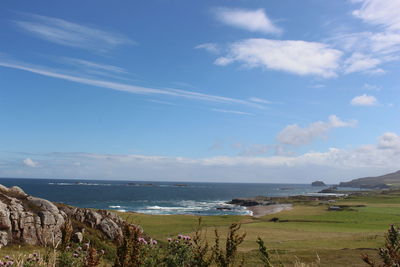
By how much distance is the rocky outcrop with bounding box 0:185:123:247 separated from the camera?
1684cm

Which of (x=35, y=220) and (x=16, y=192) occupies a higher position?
(x=16, y=192)

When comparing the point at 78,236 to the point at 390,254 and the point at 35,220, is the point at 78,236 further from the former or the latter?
the point at 390,254

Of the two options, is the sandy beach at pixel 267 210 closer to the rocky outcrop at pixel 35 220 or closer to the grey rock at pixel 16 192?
the rocky outcrop at pixel 35 220

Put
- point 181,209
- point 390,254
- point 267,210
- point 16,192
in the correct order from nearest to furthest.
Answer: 1. point 390,254
2. point 16,192
3. point 267,210
4. point 181,209

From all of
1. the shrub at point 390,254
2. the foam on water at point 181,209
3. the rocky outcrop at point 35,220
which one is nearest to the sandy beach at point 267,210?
the foam on water at point 181,209

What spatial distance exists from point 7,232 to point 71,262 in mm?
11073

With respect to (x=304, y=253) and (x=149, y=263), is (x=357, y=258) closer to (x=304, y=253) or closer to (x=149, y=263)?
(x=304, y=253)

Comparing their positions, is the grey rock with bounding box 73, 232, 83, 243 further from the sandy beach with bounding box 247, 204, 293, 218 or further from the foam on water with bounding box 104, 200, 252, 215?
the sandy beach with bounding box 247, 204, 293, 218

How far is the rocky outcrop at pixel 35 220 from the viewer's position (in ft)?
55.2

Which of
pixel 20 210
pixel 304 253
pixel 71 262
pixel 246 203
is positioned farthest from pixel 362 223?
pixel 246 203

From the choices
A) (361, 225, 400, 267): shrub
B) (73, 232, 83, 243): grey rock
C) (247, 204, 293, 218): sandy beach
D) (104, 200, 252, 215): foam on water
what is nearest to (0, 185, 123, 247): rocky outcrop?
(73, 232, 83, 243): grey rock

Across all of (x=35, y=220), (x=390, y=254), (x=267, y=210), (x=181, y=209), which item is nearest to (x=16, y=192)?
(x=35, y=220)

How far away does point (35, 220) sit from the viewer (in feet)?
59.4

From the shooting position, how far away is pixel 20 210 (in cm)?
1798
